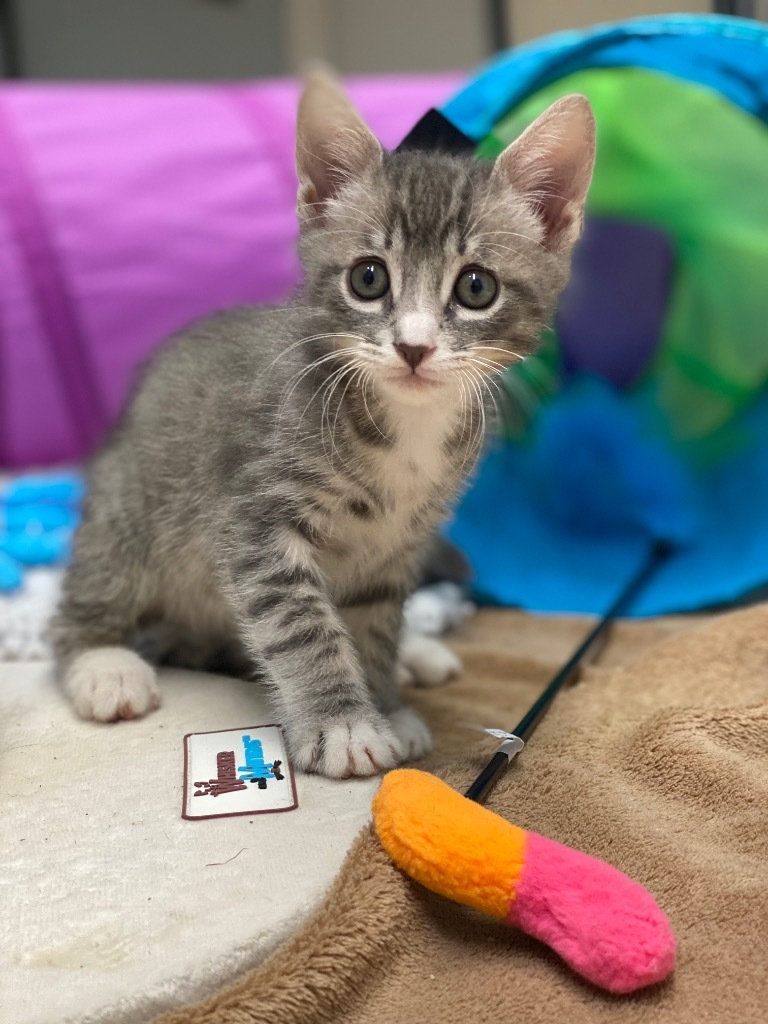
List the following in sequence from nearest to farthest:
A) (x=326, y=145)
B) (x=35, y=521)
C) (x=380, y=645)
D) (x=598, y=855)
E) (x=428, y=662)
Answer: (x=598, y=855) → (x=326, y=145) → (x=380, y=645) → (x=428, y=662) → (x=35, y=521)

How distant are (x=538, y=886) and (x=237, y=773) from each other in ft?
1.31

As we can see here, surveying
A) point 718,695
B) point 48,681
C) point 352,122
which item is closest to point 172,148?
point 352,122

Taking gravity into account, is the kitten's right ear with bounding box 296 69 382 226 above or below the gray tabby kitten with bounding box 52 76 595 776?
above

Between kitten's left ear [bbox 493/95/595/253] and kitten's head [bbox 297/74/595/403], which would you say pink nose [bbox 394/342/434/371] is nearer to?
kitten's head [bbox 297/74/595/403]

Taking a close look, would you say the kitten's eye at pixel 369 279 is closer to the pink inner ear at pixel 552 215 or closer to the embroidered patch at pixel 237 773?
the pink inner ear at pixel 552 215

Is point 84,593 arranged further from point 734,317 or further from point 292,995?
point 734,317

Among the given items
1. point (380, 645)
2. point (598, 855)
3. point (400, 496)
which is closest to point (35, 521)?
point (380, 645)

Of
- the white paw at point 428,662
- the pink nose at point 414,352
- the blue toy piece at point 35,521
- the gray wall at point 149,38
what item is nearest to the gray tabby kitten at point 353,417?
the pink nose at point 414,352

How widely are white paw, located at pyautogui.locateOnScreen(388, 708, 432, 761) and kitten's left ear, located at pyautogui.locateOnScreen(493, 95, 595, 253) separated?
2.20 feet

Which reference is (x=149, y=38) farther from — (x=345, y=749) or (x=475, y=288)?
(x=345, y=749)

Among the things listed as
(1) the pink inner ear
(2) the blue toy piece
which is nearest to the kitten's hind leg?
(1) the pink inner ear

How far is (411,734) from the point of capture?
1.26m

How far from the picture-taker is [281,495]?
125 cm

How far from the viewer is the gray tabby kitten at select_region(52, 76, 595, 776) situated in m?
1.17
